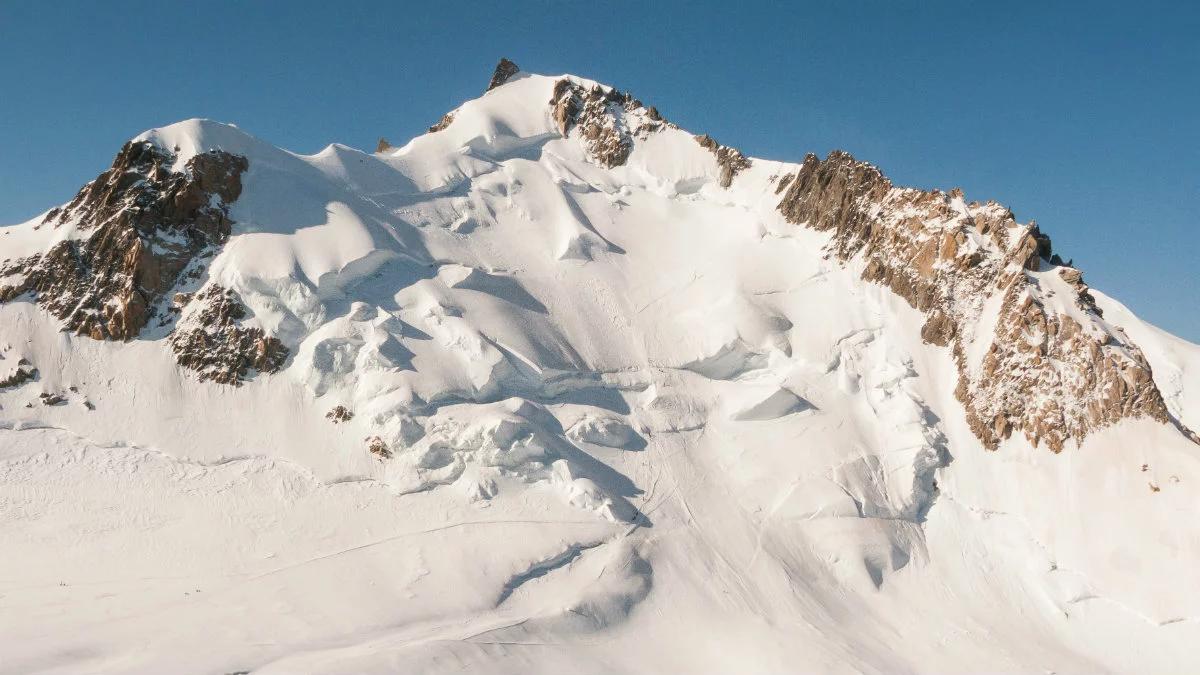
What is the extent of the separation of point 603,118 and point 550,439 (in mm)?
34543

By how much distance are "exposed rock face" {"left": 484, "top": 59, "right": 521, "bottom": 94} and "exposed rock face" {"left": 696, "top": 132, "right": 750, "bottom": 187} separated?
18.7 m

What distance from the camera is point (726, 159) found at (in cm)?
6438

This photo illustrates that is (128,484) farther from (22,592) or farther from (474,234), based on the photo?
(474,234)

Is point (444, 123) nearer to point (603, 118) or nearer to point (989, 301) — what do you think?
point (603, 118)

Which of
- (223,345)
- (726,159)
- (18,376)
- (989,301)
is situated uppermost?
(726,159)

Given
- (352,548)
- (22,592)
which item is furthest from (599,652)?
(22,592)

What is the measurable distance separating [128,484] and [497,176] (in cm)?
3240

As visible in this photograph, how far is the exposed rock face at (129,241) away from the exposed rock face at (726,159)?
35.8 meters

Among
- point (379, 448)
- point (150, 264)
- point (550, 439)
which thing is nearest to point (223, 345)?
point (150, 264)

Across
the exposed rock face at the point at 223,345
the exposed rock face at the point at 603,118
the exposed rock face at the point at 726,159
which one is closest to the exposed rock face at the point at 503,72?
the exposed rock face at the point at 603,118

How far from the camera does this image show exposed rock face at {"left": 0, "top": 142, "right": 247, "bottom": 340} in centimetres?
4344

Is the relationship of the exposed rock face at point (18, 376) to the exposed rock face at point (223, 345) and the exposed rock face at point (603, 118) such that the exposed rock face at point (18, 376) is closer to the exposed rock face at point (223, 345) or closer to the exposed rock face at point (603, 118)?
the exposed rock face at point (223, 345)

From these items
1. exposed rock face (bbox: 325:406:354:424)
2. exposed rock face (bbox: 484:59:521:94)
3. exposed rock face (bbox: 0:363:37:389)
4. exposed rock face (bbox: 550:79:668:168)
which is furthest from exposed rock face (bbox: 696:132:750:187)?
exposed rock face (bbox: 0:363:37:389)

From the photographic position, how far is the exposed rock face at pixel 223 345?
1672 inches
